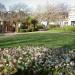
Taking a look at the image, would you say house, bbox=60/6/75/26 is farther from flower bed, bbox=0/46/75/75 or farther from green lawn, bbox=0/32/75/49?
flower bed, bbox=0/46/75/75

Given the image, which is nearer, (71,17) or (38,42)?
(38,42)

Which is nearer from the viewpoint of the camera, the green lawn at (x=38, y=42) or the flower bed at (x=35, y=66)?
the flower bed at (x=35, y=66)

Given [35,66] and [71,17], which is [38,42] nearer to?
[35,66]

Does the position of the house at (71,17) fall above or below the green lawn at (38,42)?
above

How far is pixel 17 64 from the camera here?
10.2ft

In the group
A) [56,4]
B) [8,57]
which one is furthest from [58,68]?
[56,4]

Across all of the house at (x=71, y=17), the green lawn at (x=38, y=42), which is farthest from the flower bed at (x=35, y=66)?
the house at (x=71, y=17)

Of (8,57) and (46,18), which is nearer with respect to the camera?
(8,57)

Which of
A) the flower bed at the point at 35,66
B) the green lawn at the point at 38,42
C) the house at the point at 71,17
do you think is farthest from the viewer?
the house at the point at 71,17

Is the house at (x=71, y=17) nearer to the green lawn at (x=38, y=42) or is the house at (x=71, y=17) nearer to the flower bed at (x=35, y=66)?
the green lawn at (x=38, y=42)

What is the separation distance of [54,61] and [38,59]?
232 millimetres

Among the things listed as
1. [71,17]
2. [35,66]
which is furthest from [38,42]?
[71,17]

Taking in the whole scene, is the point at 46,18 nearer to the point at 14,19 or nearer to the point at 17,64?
the point at 14,19

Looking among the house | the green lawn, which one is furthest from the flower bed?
the house
